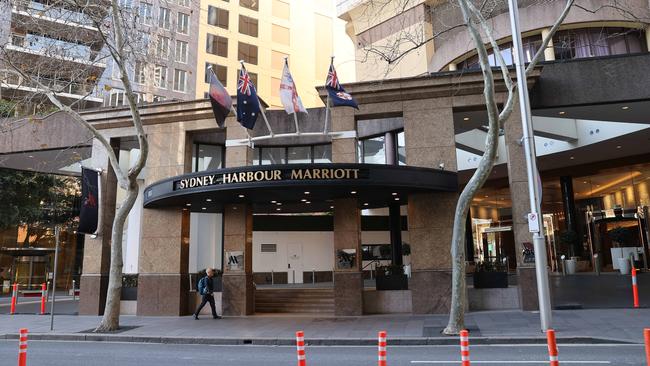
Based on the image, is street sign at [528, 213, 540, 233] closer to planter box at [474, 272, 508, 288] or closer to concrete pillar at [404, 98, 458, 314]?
concrete pillar at [404, 98, 458, 314]

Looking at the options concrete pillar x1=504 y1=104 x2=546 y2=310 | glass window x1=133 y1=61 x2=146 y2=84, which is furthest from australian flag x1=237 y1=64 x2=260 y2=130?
concrete pillar x1=504 y1=104 x2=546 y2=310

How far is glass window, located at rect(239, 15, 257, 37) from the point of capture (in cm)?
5056

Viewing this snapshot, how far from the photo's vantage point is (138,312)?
1919 cm

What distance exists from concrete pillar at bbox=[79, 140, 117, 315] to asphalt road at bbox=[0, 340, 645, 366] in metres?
7.10

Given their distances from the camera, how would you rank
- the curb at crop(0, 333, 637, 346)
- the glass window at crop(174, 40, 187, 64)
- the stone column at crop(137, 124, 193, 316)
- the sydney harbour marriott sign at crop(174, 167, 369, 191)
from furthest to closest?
the glass window at crop(174, 40, 187, 64) < the stone column at crop(137, 124, 193, 316) < the sydney harbour marriott sign at crop(174, 167, 369, 191) < the curb at crop(0, 333, 637, 346)

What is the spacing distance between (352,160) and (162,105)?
8.27 metres

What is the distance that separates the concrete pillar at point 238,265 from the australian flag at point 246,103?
346cm

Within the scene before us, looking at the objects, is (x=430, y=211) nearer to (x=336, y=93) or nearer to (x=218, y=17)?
(x=336, y=93)

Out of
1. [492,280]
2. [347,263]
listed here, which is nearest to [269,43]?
[347,263]

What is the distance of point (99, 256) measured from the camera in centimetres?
2008

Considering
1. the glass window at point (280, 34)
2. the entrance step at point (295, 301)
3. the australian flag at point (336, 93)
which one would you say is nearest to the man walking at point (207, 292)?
the entrance step at point (295, 301)

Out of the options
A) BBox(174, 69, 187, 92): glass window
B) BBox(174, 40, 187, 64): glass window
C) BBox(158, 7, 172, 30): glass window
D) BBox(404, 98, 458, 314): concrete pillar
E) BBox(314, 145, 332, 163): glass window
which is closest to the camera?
BBox(404, 98, 458, 314): concrete pillar

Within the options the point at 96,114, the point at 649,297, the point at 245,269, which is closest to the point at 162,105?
the point at 96,114

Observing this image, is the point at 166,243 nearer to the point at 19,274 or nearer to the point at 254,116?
the point at 254,116
